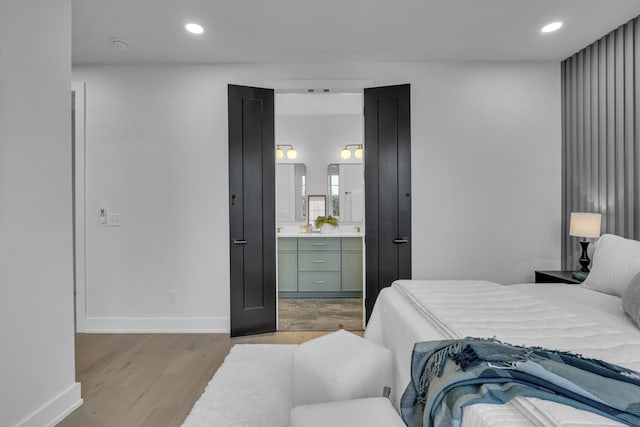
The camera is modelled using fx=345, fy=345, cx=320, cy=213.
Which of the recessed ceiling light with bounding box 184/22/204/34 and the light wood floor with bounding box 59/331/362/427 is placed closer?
the light wood floor with bounding box 59/331/362/427

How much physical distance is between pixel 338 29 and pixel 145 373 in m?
3.13

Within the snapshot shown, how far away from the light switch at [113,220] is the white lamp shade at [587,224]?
4348 millimetres

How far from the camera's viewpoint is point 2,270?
1.72 m

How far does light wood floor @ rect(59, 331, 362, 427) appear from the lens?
81.4 inches

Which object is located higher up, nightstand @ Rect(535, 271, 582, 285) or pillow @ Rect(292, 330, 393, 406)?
nightstand @ Rect(535, 271, 582, 285)

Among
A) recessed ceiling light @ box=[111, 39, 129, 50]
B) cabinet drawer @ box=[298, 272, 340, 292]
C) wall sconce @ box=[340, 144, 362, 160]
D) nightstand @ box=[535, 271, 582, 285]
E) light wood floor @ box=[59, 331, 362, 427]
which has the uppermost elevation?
recessed ceiling light @ box=[111, 39, 129, 50]

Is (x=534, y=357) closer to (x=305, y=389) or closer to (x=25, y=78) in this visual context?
(x=305, y=389)

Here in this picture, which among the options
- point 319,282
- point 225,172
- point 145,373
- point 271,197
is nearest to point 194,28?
point 225,172

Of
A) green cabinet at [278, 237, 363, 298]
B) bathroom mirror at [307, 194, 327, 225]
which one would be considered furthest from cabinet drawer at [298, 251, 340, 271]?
bathroom mirror at [307, 194, 327, 225]

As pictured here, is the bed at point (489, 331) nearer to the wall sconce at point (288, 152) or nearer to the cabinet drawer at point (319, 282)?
the cabinet drawer at point (319, 282)

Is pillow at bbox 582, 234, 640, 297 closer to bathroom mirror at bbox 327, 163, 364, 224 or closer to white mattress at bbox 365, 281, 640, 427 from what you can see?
white mattress at bbox 365, 281, 640, 427

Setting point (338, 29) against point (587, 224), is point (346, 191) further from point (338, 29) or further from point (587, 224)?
point (587, 224)

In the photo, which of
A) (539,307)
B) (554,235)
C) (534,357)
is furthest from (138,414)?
(554,235)

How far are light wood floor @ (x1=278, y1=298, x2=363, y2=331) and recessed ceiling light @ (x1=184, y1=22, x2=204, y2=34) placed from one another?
290 centimetres
